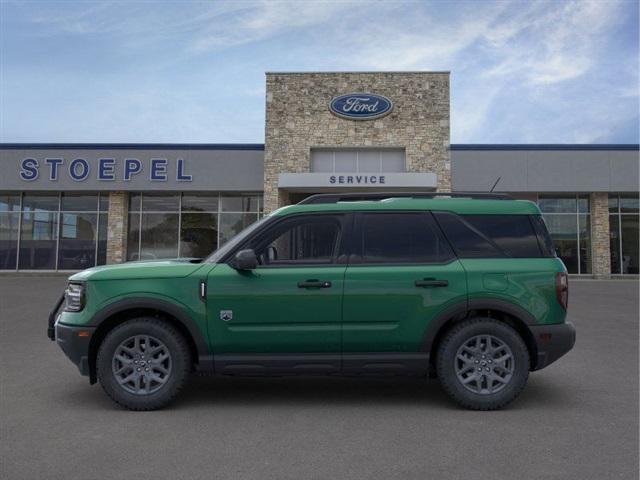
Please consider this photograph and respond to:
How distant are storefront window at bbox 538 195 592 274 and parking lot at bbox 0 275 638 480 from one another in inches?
740

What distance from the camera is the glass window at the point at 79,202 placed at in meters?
24.6

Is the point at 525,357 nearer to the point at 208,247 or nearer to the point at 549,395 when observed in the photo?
the point at 549,395

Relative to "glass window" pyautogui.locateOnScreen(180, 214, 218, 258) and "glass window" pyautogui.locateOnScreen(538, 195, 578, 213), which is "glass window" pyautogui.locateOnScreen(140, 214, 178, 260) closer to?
"glass window" pyautogui.locateOnScreen(180, 214, 218, 258)

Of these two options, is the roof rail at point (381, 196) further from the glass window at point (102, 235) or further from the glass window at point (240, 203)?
the glass window at point (102, 235)

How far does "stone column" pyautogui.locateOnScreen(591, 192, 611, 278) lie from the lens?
2366cm

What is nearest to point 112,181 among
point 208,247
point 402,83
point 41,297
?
point 208,247

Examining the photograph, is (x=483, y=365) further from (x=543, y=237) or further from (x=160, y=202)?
(x=160, y=202)

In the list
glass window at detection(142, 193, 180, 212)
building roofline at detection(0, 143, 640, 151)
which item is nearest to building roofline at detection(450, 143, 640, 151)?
building roofline at detection(0, 143, 640, 151)

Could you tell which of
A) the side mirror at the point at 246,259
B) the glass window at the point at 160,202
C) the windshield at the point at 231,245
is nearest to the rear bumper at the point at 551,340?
the side mirror at the point at 246,259

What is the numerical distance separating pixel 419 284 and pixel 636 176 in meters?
22.1

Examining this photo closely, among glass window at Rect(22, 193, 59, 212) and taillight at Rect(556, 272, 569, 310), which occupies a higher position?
glass window at Rect(22, 193, 59, 212)

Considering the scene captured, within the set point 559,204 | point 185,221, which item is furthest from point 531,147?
point 185,221

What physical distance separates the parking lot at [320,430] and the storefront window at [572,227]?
18.8 m

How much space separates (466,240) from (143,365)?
3.20 meters
